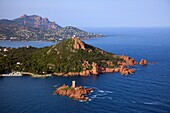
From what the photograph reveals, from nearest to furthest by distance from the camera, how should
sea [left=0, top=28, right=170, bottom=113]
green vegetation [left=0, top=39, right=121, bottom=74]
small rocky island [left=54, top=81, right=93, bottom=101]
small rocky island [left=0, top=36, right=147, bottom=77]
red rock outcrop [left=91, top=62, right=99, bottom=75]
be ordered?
sea [left=0, top=28, right=170, bottom=113] < small rocky island [left=54, top=81, right=93, bottom=101] < small rocky island [left=0, top=36, right=147, bottom=77] < red rock outcrop [left=91, top=62, right=99, bottom=75] < green vegetation [left=0, top=39, right=121, bottom=74]

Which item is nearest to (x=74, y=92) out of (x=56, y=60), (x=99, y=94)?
(x=99, y=94)

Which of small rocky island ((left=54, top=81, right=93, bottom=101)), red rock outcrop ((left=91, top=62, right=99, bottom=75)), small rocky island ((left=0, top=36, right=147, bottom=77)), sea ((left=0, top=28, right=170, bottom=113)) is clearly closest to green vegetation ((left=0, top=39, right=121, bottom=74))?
small rocky island ((left=0, top=36, right=147, bottom=77))

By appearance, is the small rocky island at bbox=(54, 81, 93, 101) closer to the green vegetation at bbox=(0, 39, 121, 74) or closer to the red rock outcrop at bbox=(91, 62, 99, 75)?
the red rock outcrop at bbox=(91, 62, 99, 75)

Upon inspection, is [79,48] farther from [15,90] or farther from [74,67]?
[15,90]

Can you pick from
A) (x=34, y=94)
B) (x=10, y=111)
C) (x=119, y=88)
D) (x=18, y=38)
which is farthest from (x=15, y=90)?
(x=18, y=38)

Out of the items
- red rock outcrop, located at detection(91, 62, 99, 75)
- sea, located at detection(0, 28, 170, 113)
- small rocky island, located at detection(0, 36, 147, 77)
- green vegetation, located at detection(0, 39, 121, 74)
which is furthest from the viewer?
green vegetation, located at detection(0, 39, 121, 74)

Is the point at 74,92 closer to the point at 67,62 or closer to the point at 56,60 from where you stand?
the point at 67,62

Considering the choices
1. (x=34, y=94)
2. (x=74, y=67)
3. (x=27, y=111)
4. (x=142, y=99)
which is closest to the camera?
(x=27, y=111)

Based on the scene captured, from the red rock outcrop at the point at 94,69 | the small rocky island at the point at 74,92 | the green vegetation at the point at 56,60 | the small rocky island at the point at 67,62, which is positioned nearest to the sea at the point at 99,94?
the small rocky island at the point at 74,92
